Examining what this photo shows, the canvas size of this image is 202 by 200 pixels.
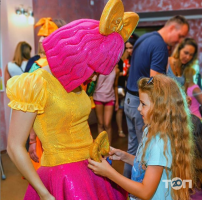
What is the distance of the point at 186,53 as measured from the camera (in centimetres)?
322

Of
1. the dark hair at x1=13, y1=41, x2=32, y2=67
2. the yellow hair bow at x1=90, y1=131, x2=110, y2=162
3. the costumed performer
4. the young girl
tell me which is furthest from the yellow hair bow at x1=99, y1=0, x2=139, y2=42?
the dark hair at x1=13, y1=41, x2=32, y2=67

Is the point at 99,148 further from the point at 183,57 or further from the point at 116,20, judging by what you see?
the point at 183,57

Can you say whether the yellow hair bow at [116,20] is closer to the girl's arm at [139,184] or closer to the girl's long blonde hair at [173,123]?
the girl's long blonde hair at [173,123]

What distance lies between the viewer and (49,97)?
1.06m

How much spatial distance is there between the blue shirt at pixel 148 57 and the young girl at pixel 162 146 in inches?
37.9

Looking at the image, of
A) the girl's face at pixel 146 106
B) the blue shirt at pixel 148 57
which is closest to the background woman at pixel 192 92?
the blue shirt at pixel 148 57

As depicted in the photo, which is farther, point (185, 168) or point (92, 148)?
point (185, 168)

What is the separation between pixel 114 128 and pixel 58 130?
4877 millimetres

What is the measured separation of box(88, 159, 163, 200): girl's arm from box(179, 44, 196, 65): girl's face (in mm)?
2298

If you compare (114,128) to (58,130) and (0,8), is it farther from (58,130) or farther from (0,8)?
(58,130)

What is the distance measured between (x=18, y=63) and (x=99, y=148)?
285 centimetres

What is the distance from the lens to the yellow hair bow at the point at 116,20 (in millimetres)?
1083


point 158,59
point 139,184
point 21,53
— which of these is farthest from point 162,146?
point 21,53

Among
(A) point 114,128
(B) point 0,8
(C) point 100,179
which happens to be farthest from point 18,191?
(A) point 114,128
